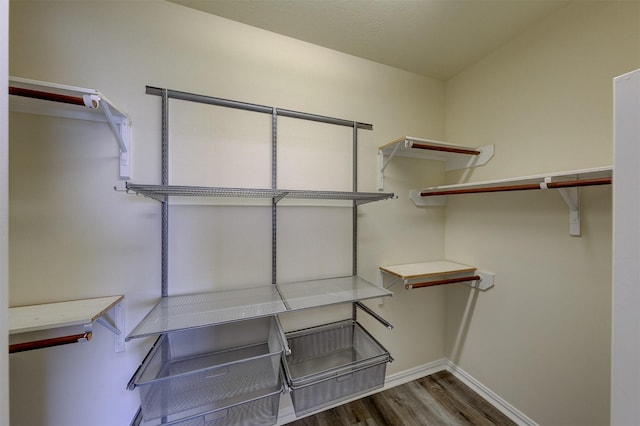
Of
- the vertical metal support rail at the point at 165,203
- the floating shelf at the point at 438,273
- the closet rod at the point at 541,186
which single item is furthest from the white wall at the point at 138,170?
the closet rod at the point at 541,186

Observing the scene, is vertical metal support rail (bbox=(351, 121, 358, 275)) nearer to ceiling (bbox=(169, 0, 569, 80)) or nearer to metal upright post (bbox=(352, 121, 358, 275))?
metal upright post (bbox=(352, 121, 358, 275))

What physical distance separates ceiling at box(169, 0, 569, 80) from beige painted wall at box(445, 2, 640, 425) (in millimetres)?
179

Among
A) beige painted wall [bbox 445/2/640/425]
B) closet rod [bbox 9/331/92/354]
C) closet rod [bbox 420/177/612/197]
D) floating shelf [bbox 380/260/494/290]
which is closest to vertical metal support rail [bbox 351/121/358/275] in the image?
floating shelf [bbox 380/260/494/290]

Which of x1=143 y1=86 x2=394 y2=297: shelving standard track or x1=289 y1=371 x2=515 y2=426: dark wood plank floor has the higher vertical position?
x1=143 y1=86 x2=394 y2=297: shelving standard track

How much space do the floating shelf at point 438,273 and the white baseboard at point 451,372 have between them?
2.30ft

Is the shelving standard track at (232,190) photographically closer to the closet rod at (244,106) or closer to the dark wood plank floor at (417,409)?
the closet rod at (244,106)

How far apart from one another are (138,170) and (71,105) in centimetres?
33

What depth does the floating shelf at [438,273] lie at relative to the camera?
151 cm

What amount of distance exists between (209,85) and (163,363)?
1476 mm

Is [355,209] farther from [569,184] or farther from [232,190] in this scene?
[569,184]

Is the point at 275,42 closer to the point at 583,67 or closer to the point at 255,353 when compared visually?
the point at 583,67

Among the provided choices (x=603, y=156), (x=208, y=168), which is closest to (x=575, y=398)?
(x=603, y=156)

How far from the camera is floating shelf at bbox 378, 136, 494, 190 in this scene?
1.46 metres

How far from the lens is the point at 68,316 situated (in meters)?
0.89
